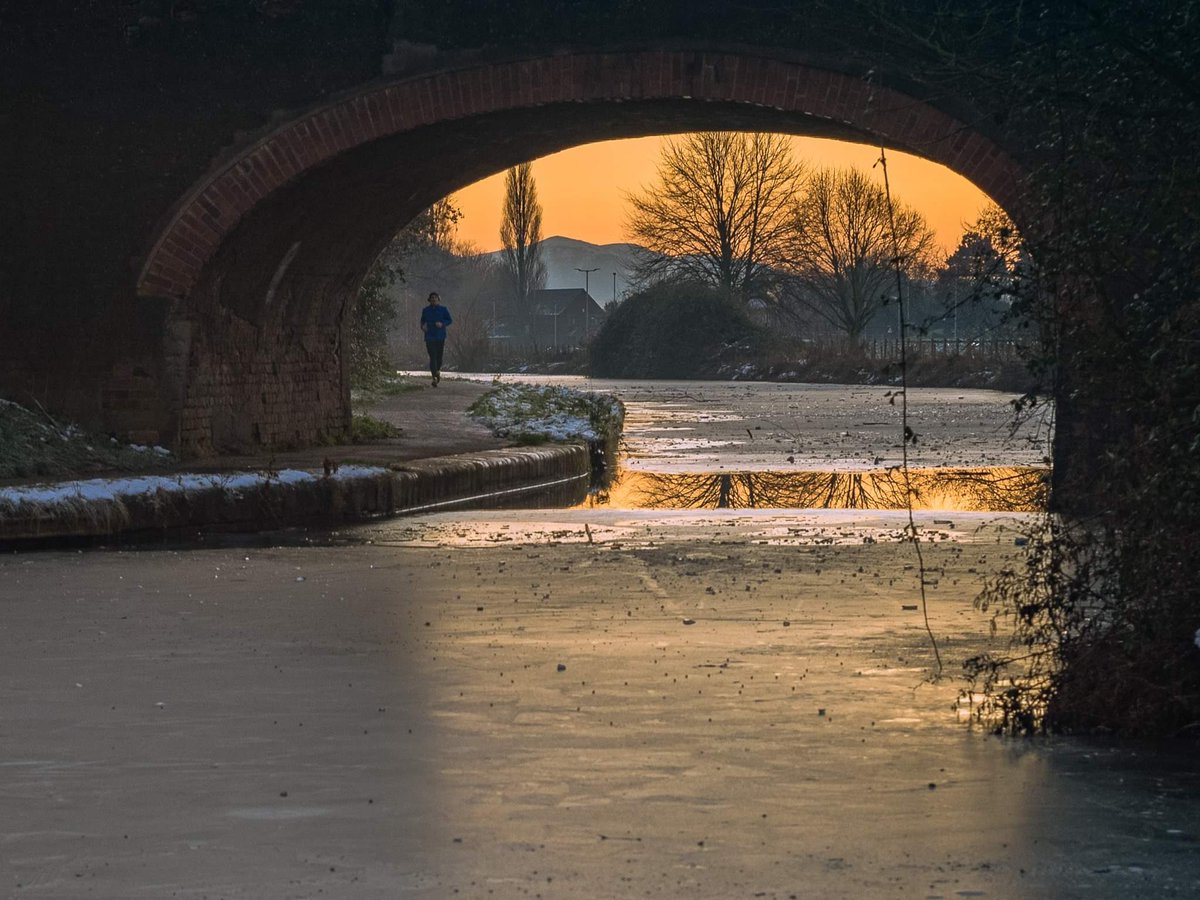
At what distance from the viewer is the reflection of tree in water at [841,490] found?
1511cm

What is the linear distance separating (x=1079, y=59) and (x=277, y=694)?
3.55 meters

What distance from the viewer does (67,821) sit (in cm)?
508

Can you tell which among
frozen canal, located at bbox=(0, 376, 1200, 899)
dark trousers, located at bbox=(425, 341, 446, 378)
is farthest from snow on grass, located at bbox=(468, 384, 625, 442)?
frozen canal, located at bbox=(0, 376, 1200, 899)

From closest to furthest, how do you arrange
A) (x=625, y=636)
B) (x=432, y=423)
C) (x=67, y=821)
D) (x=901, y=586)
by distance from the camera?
(x=67, y=821)
(x=625, y=636)
(x=901, y=586)
(x=432, y=423)

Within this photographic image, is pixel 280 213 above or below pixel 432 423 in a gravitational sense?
above

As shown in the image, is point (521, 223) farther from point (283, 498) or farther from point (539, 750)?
point (539, 750)

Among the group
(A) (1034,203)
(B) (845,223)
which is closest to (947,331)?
(B) (845,223)

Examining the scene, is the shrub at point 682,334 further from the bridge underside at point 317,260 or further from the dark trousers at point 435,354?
the bridge underside at point 317,260

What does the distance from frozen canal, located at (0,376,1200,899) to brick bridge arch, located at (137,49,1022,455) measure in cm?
566

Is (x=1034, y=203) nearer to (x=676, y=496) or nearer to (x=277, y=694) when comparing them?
(x=277, y=694)

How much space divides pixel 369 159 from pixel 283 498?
156 inches

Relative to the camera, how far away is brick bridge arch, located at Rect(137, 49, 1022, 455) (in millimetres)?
15172

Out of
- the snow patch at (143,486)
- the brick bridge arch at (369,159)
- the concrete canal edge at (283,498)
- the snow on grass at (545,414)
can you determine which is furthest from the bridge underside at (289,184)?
the snow on grass at (545,414)

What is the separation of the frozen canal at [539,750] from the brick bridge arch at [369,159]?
18.6 feet
